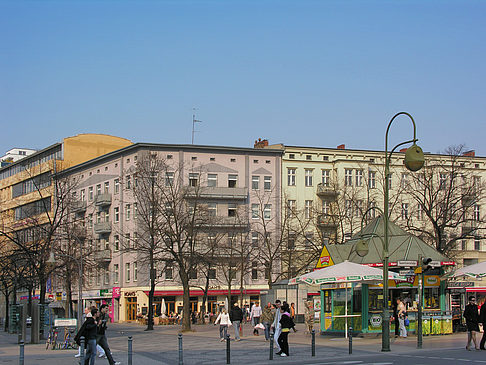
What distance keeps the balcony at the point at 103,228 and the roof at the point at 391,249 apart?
46.5 meters

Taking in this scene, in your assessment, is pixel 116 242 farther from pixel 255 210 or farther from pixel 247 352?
pixel 247 352

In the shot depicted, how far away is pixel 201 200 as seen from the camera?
70.6m

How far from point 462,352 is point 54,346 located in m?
17.4

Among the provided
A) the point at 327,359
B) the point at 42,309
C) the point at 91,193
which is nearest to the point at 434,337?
the point at 327,359

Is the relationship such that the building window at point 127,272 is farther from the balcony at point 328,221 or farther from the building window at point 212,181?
the balcony at point 328,221

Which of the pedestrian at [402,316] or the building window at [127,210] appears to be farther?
the building window at [127,210]

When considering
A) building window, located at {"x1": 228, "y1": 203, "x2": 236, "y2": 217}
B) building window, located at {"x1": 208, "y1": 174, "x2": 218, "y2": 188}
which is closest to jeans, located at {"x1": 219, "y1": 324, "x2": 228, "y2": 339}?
building window, located at {"x1": 228, "y1": 203, "x2": 236, "y2": 217}

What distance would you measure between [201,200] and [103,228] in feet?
44.3

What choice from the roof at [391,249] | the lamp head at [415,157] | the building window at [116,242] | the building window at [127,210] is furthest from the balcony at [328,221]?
the lamp head at [415,157]

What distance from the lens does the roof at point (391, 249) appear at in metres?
32.3

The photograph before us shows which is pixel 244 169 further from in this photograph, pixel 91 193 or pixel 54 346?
pixel 54 346

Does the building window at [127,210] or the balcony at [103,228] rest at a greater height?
the building window at [127,210]

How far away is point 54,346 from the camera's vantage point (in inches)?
1216

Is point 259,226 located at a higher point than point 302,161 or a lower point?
lower
